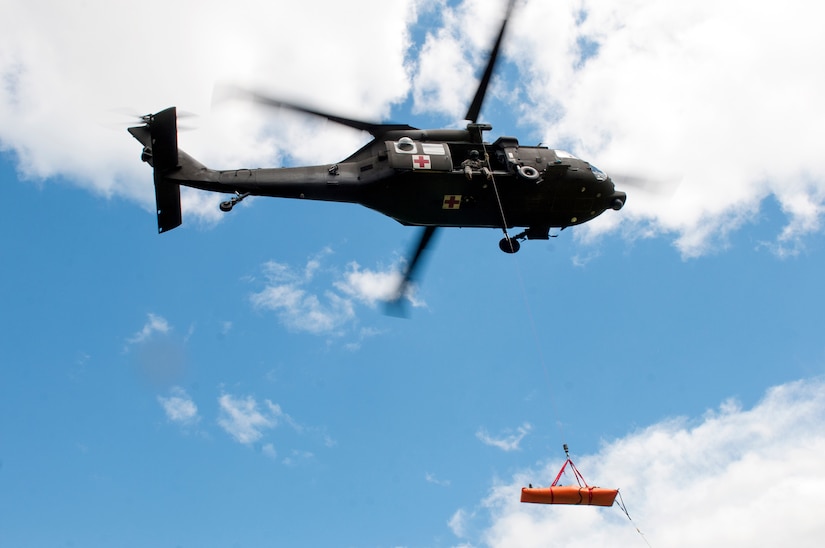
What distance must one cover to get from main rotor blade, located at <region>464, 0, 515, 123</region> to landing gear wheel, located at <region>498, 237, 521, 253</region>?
428cm

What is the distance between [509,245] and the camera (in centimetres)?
2639

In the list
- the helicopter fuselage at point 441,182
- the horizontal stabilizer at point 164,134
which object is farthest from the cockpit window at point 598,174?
the horizontal stabilizer at point 164,134

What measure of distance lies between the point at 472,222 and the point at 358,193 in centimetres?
406

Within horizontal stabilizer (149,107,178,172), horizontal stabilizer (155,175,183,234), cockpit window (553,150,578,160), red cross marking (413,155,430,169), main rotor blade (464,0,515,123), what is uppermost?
main rotor blade (464,0,515,123)

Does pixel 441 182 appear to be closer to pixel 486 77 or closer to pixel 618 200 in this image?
pixel 486 77

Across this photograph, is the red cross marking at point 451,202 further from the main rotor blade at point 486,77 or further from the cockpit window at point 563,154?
the cockpit window at point 563,154

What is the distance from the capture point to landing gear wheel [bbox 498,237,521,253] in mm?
26391

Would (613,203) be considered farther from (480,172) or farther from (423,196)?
(423,196)

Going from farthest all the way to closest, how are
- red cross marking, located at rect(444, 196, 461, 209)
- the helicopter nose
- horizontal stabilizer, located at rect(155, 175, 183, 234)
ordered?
1. the helicopter nose
2. red cross marking, located at rect(444, 196, 461, 209)
3. horizontal stabilizer, located at rect(155, 175, 183, 234)

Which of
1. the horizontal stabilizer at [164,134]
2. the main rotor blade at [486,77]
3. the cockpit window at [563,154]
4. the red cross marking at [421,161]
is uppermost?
the main rotor blade at [486,77]

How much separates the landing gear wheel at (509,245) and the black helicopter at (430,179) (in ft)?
0.13

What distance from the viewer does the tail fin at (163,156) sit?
934 inches

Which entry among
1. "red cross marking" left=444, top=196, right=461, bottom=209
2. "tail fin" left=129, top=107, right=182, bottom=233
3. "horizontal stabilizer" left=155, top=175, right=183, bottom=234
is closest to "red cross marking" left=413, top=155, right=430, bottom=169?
"red cross marking" left=444, top=196, right=461, bottom=209

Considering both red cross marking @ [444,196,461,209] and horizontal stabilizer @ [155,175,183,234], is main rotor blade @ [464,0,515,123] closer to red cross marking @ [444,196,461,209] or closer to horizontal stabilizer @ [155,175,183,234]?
red cross marking @ [444,196,461,209]
